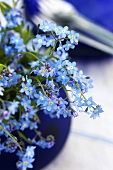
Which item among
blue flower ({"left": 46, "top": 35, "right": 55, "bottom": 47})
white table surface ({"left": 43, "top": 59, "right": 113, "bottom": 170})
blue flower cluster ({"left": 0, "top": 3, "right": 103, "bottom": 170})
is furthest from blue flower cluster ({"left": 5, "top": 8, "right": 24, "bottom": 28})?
white table surface ({"left": 43, "top": 59, "right": 113, "bottom": 170})

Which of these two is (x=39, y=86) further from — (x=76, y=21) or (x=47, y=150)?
(x=76, y=21)

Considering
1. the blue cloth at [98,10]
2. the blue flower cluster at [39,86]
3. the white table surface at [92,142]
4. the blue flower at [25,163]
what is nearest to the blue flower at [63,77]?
the blue flower cluster at [39,86]

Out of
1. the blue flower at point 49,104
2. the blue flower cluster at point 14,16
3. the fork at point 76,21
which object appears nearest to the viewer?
the blue flower at point 49,104

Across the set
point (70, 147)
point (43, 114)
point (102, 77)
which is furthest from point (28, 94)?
point (102, 77)

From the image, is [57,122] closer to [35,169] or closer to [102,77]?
[35,169]

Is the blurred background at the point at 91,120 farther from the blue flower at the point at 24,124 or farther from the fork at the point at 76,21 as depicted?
the blue flower at the point at 24,124

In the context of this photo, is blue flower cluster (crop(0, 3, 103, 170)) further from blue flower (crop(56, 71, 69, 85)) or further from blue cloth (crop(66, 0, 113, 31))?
blue cloth (crop(66, 0, 113, 31))
